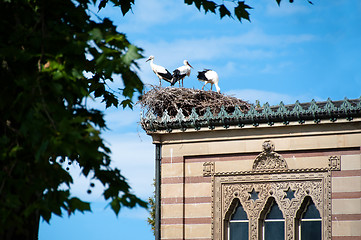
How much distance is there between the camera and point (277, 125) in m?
14.2

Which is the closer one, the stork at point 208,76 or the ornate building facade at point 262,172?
the ornate building facade at point 262,172

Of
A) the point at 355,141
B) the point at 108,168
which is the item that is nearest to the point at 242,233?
the point at 355,141

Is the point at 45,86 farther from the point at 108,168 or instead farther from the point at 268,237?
the point at 268,237

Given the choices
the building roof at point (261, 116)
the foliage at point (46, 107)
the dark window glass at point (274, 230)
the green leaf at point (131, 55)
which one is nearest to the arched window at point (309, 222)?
the dark window glass at point (274, 230)

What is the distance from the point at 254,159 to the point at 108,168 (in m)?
8.52

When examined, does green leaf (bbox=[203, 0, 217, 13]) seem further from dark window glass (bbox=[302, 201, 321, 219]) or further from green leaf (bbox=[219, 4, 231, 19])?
dark window glass (bbox=[302, 201, 321, 219])

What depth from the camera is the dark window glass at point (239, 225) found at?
14.5 meters

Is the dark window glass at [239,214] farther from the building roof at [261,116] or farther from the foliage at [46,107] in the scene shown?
the foliage at [46,107]

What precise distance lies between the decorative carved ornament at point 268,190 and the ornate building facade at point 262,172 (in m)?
0.02

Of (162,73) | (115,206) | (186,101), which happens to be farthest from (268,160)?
(115,206)

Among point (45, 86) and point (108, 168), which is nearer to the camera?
point (45, 86)

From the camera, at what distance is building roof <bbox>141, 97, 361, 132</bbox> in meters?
13.6

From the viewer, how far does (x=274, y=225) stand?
46.7 feet

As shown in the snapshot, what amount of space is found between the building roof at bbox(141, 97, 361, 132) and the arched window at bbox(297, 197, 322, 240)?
6.02ft
